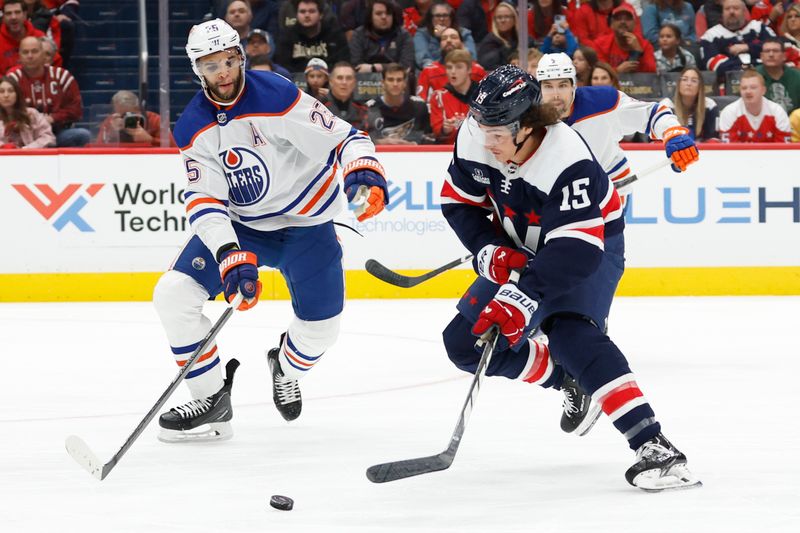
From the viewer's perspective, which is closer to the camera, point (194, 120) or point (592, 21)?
point (194, 120)

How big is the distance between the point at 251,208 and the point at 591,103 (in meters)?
1.56

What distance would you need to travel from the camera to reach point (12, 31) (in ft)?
26.1

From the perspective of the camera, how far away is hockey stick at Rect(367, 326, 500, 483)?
2799 mm

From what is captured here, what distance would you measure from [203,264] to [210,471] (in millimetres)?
705

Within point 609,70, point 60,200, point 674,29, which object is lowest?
point 60,200

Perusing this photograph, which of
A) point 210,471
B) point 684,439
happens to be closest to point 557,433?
point 684,439

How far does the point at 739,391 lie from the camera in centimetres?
441

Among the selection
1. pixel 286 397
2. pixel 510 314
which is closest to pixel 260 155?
pixel 286 397

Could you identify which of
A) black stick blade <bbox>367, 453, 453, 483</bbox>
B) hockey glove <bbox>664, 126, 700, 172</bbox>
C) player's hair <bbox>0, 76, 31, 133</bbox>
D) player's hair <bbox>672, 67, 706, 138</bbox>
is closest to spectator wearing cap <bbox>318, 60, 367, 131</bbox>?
player's hair <bbox>0, 76, 31, 133</bbox>

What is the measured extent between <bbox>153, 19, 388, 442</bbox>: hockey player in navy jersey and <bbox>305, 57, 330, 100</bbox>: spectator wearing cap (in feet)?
11.9

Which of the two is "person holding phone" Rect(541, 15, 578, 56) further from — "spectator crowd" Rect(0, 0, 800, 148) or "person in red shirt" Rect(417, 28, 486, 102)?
"person in red shirt" Rect(417, 28, 486, 102)

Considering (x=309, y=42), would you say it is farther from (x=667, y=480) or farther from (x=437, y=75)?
(x=667, y=480)

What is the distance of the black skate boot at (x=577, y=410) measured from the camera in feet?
11.4

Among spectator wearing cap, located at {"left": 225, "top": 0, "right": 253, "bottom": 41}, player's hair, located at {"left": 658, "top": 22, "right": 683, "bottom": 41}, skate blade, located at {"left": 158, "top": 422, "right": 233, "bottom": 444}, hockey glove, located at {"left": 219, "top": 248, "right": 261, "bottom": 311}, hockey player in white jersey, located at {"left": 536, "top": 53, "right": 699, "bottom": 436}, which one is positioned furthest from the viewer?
player's hair, located at {"left": 658, "top": 22, "right": 683, "bottom": 41}
